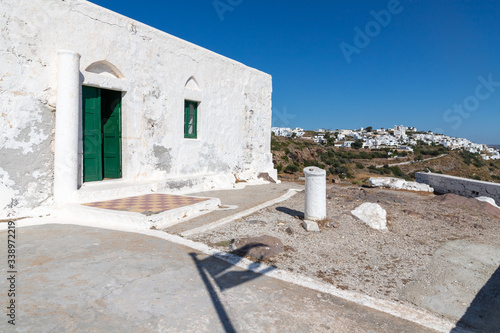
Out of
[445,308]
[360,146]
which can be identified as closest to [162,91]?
[445,308]

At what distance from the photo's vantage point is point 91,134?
23.9 ft

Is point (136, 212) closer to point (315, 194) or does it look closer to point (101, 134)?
point (101, 134)

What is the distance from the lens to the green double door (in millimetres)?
7184

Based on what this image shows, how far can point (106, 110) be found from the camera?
7828 mm

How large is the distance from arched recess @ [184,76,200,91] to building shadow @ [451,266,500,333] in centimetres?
787

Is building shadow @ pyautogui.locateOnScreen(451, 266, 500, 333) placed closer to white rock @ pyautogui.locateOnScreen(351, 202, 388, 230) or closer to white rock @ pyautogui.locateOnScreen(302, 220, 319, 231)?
white rock @ pyautogui.locateOnScreen(351, 202, 388, 230)

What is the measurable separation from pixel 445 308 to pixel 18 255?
4.65m

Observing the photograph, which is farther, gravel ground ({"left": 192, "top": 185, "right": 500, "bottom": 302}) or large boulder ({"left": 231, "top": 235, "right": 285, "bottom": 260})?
large boulder ({"left": 231, "top": 235, "right": 285, "bottom": 260})

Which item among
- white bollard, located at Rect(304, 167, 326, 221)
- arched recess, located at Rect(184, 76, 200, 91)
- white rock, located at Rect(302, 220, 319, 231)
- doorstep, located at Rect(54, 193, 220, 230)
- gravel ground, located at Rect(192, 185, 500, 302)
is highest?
arched recess, located at Rect(184, 76, 200, 91)

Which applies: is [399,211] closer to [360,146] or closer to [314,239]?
[314,239]

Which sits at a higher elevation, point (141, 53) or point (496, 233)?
point (141, 53)

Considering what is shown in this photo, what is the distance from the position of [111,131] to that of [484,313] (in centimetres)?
726

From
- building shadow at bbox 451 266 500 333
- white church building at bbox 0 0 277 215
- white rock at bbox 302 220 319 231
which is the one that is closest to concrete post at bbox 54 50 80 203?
white church building at bbox 0 0 277 215

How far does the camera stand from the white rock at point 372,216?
6.50m
